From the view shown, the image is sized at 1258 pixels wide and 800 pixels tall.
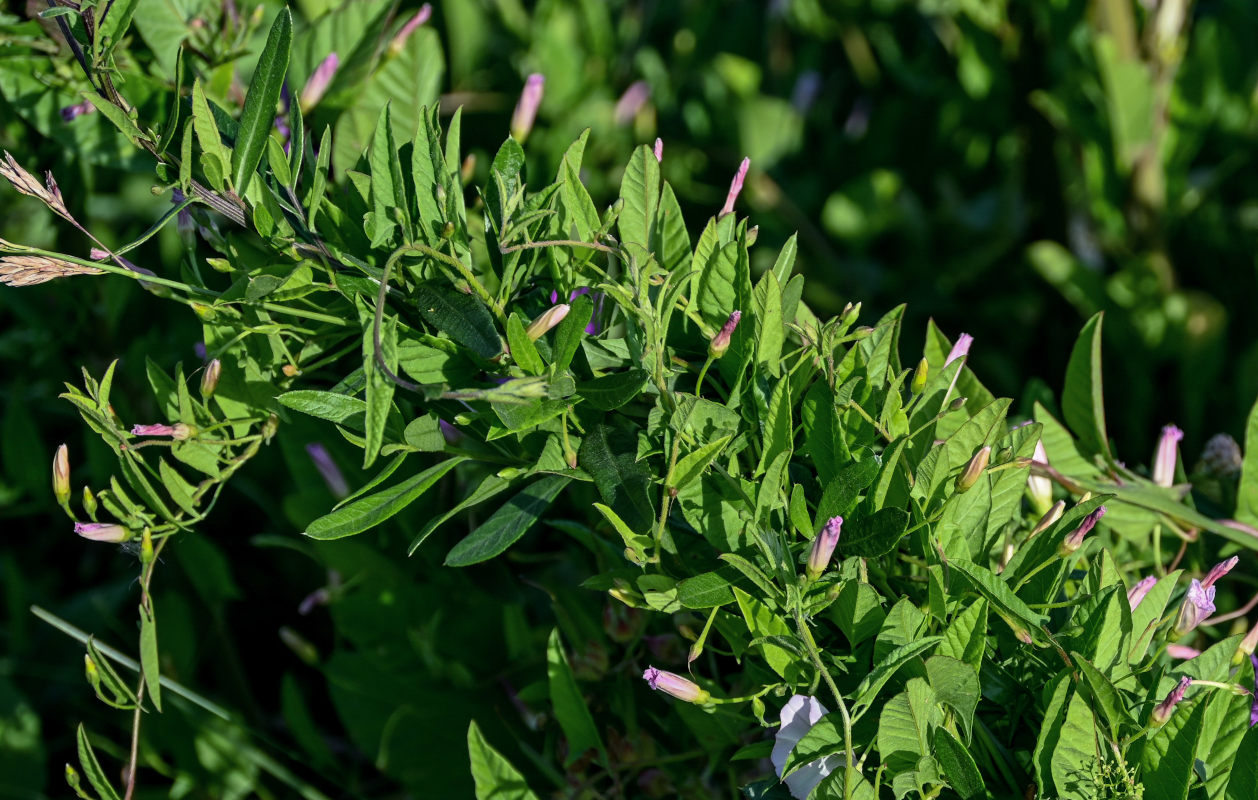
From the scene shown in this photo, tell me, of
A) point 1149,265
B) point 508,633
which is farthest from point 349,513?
point 1149,265

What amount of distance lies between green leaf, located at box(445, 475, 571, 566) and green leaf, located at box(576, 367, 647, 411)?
44 mm

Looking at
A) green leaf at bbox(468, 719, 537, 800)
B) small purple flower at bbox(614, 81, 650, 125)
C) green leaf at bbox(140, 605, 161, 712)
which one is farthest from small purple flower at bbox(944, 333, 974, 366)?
small purple flower at bbox(614, 81, 650, 125)

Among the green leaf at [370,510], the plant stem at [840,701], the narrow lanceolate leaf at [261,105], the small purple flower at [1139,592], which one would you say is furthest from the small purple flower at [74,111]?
the small purple flower at [1139,592]

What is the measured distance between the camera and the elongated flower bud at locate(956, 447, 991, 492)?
1.73 ft

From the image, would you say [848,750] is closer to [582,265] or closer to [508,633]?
[582,265]

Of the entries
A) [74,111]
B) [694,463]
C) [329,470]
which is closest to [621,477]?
[694,463]

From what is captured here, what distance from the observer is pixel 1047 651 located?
557 millimetres

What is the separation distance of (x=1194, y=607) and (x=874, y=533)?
6.6 inches

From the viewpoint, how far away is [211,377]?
60 cm

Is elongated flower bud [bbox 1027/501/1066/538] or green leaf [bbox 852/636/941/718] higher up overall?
elongated flower bud [bbox 1027/501/1066/538]

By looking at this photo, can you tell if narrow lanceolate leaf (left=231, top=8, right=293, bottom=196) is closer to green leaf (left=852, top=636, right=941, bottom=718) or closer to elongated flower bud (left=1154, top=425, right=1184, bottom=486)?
green leaf (left=852, top=636, right=941, bottom=718)

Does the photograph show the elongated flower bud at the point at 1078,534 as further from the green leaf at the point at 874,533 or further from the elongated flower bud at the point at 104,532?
the elongated flower bud at the point at 104,532

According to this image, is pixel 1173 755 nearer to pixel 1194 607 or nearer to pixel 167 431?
pixel 1194 607

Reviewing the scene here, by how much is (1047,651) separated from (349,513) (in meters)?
0.35
